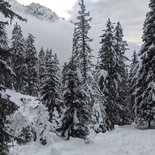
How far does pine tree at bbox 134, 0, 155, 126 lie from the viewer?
27.1 m

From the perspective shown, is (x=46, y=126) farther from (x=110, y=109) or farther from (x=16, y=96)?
(x=16, y=96)

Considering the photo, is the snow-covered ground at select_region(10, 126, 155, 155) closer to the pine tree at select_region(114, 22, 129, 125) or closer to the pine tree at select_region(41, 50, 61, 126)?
the pine tree at select_region(41, 50, 61, 126)

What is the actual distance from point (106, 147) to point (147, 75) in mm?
9298

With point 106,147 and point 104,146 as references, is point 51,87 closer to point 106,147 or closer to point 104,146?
point 104,146

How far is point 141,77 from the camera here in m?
28.2

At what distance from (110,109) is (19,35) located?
32.8 m

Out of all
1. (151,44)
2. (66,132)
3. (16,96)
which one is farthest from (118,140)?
(16,96)

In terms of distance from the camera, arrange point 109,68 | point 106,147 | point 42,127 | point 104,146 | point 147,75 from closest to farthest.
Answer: point 106,147 → point 104,146 → point 42,127 → point 147,75 → point 109,68

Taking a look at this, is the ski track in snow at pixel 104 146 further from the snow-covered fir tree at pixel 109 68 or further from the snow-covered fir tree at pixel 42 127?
the snow-covered fir tree at pixel 109 68

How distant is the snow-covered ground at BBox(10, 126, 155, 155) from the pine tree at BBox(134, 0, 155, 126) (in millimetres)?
3910

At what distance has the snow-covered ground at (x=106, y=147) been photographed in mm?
19406

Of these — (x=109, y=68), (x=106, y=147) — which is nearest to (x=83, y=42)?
(x=109, y=68)

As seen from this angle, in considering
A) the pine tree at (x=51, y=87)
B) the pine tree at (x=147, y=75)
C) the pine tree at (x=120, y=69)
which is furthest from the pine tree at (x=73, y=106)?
the pine tree at (x=120, y=69)

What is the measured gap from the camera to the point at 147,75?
27656 millimetres
